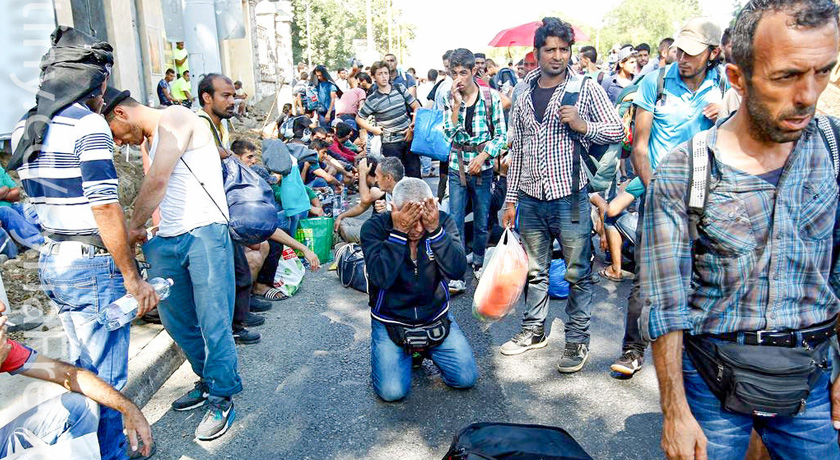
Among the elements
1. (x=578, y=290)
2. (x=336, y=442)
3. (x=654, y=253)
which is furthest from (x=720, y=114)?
(x=336, y=442)

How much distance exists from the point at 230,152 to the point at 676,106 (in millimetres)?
3013

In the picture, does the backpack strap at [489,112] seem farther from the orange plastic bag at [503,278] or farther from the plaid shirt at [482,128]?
the orange plastic bag at [503,278]

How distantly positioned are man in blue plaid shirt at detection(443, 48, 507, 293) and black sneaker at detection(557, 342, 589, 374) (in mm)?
1725

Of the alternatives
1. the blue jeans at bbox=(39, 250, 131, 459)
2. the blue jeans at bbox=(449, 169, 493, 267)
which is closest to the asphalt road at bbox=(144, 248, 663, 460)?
the blue jeans at bbox=(39, 250, 131, 459)

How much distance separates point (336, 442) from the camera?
341cm

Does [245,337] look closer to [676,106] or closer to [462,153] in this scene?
[462,153]

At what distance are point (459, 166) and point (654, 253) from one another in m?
4.09

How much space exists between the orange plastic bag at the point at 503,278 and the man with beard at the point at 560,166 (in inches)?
6.3

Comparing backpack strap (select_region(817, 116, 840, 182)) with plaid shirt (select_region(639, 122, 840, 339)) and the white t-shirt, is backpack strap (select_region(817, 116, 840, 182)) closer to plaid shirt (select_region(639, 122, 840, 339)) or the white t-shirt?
plaid shirt (select_region(639, 122, 840, 339))

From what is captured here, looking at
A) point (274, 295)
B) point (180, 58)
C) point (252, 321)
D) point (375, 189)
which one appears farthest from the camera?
point (180, 58)

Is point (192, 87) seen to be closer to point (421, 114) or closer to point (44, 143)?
point (421, 114)

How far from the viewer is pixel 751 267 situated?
1727mm

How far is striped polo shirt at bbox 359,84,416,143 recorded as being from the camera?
29.5ft

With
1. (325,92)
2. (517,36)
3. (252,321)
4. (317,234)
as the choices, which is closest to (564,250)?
(252,321)
